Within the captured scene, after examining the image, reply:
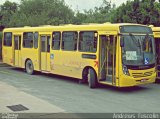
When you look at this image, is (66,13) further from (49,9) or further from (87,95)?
(87,95)

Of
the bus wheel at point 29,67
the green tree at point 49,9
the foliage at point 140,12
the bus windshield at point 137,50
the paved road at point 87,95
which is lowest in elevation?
the paved road at point 87,95

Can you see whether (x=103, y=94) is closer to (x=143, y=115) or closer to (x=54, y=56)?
(x=143, y=115)

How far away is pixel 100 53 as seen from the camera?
14844 millimetres

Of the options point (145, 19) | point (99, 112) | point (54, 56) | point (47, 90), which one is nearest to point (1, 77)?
point (54, 56)

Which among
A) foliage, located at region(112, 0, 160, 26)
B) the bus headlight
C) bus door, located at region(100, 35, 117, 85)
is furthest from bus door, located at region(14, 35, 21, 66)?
the bus headlight

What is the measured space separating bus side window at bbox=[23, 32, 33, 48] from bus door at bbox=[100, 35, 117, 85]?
6.54m

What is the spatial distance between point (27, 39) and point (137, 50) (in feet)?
27.6

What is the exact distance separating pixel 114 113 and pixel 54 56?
822 centimetres

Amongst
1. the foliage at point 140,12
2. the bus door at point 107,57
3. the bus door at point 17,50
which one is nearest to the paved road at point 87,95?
the bus door at point 107,57

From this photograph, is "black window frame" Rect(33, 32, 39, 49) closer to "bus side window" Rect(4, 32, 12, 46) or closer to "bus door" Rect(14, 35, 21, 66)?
"bus door" Rect(14, 35, 21, 66)

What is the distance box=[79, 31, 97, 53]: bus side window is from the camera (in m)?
15.3

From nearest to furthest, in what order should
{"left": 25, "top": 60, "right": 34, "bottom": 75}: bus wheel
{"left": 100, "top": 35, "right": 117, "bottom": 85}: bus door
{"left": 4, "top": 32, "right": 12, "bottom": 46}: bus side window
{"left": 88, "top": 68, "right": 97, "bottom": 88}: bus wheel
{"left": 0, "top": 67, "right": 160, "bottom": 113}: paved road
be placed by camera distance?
{"left": 0, "top": 67, "right": 160, "bottom": 113}: paved road → {"left": 100, "top": 35, "right": 117, "bottom": 85}: bus door → {"left": 88, "top": 68, "right": 97, "bottom": 88}: bus wheel → {"left": 25, "top": 60, "right": 34, "bottom": 75}: bus wheel → {"left": 4, "top": 32, "right": 12, "bottom": 46}: bus side window

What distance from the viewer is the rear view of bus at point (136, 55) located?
13922 millimetres

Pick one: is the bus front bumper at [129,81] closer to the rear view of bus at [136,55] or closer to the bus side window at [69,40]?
the rear view of bus at [136,55]
